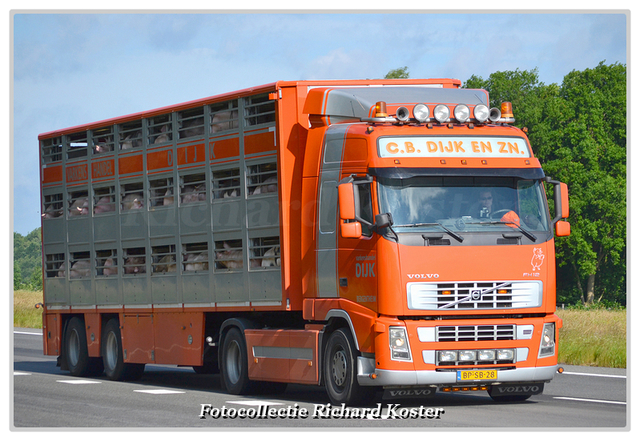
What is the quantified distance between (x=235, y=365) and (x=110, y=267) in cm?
416

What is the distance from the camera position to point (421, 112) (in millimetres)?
13672

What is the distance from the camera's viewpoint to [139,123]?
60.8 ft

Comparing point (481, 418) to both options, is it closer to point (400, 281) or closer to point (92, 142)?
point (400, 281)

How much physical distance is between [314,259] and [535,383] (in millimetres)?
3363

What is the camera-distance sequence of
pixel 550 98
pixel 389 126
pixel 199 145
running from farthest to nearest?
pixel 550 98
pixel 199 145
pixel 389 126

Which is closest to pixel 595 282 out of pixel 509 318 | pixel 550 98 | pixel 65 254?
pixel 550 98

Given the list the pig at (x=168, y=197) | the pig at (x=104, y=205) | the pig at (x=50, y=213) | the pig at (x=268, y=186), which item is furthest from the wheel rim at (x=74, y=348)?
the pig at (x=268, y=186)

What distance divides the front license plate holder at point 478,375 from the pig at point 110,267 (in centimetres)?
838

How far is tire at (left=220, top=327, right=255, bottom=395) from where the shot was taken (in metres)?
15.8

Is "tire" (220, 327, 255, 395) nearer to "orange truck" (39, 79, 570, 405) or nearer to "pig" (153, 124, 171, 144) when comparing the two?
"orange truck" (39, 79, 570, 405)

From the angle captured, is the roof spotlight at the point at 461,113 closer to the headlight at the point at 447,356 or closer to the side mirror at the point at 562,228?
the side mirror at the point at 562,228

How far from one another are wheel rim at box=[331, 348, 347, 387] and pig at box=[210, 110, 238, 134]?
4313 millimetres

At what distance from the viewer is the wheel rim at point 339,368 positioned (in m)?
13.5

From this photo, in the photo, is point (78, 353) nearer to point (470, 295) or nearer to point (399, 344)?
point (399, 344)
